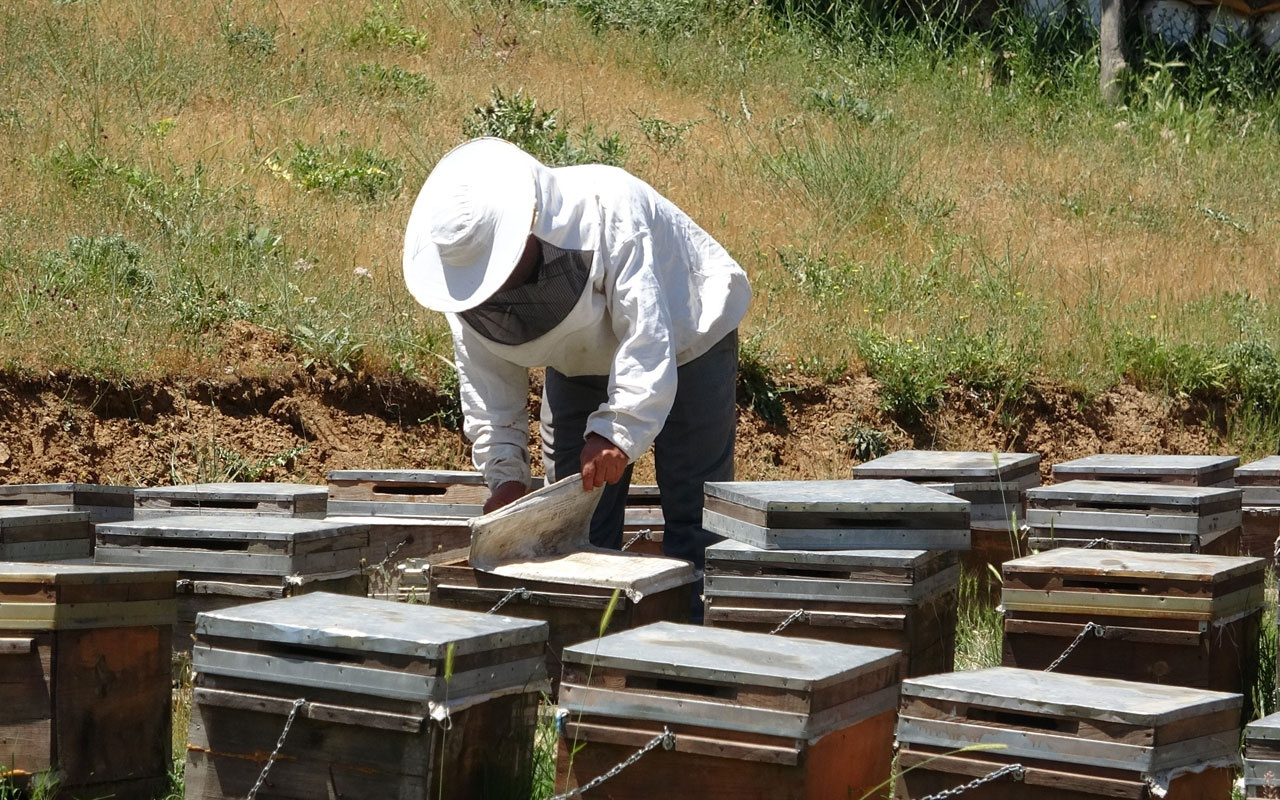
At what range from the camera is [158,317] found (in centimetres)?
770

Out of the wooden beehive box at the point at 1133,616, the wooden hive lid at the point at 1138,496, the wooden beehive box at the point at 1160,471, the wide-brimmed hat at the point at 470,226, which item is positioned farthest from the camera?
the wooden beehive box at the point at 1160,471

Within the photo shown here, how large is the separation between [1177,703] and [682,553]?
2375mm

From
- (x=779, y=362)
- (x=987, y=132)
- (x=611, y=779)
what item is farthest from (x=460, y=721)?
(x=987, y=132)

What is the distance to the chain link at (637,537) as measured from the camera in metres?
5.47

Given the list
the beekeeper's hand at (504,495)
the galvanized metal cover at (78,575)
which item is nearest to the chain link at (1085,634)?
the beekeeper's hand at (504,495)

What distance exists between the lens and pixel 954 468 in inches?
216

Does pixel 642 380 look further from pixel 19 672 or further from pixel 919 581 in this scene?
pixel 19 672

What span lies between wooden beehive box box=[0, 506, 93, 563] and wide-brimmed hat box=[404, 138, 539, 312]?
54.4 inches

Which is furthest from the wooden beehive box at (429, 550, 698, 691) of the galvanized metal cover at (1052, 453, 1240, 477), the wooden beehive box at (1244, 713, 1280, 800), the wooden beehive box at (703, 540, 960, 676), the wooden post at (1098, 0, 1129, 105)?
the wooden post at (1098, 0, 1129, 105)

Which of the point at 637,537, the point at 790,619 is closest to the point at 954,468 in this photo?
the point at 637,537

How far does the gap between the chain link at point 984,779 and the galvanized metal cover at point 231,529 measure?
2119mm

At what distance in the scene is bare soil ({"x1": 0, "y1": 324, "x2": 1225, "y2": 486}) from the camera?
7109 mm

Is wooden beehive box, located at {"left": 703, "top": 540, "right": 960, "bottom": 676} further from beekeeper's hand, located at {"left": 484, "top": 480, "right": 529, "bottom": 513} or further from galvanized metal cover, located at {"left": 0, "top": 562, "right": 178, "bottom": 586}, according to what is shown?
galvanized metal cover, located at {"left": 0, "top": 562, "right": 178, "bottom": 586}

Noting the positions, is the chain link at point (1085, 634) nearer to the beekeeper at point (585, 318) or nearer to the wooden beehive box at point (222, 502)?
the beekeeper at point (585, 318)
